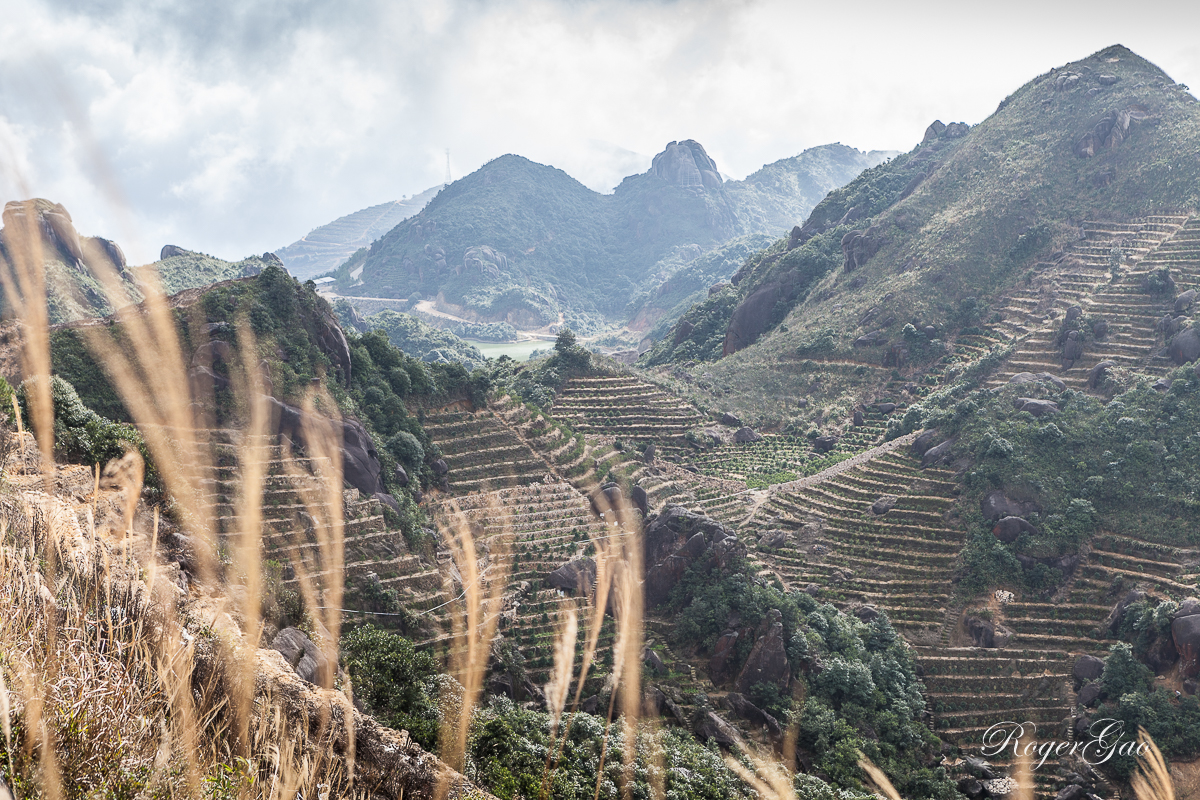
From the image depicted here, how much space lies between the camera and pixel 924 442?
131ft

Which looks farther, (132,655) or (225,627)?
(225,627)

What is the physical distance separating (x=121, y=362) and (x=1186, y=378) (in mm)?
52421

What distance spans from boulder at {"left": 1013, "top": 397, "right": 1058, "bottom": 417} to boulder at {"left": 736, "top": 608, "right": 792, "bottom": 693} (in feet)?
71.6

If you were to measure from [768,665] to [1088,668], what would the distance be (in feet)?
44.3

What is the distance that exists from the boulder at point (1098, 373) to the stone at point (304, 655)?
4358cm

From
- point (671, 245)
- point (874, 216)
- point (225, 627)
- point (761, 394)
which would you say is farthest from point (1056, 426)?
point (671, 245)

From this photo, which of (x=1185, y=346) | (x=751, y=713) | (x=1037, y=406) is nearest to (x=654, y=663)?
(x=751, y=713)

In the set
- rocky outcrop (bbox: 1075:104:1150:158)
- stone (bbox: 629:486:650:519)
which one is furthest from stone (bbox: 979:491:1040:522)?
rocky outcrop (bbox: 1075:104:1150:158)

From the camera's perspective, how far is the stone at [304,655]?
17.2m

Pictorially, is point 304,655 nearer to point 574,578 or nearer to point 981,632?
point 574,578

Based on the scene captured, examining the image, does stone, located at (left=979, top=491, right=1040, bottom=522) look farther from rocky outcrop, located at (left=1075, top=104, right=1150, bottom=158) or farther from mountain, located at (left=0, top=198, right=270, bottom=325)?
mountain, located at (left=0, top=198, right=270, bottom=325)

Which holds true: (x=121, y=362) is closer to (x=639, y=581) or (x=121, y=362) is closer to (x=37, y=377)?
(x=37, y=377)

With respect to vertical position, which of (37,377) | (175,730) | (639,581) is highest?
(37,377)

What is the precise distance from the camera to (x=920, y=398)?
50.2 metres
